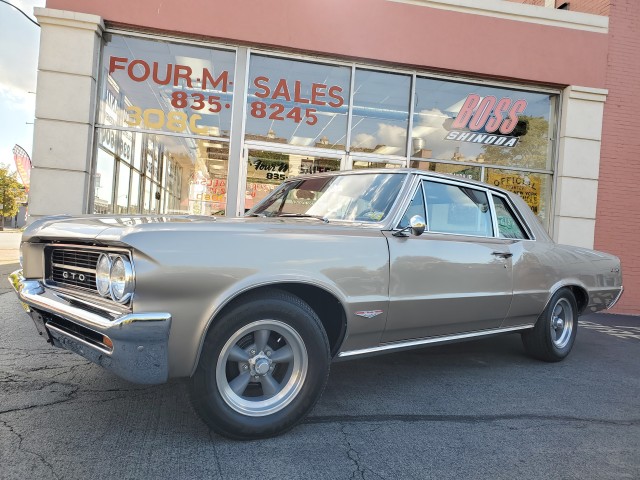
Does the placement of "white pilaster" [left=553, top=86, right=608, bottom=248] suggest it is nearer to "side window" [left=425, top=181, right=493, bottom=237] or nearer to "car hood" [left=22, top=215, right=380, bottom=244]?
"side window" [left=425, top=181, right=493, bottom=237]

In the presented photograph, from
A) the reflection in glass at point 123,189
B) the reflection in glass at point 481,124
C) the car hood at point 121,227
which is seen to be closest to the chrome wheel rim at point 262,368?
the car hood at point 121,227

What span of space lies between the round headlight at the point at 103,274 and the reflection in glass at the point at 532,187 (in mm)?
8376

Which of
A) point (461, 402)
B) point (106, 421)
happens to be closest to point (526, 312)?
point (461, 402)

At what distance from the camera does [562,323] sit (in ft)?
16.5

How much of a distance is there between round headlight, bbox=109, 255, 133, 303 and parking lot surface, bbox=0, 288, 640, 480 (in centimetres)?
82

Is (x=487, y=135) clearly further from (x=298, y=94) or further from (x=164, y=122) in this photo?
(x=164, y=122)

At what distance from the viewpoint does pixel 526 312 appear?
14.6 feet

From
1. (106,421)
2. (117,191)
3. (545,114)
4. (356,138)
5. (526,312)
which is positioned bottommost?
(106,421)

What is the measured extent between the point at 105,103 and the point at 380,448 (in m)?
7.58

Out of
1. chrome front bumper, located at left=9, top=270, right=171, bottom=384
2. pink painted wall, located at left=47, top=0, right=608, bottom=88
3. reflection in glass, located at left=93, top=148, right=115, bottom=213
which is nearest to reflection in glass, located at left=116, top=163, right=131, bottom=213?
reflection in glass, located at left=93, top=148, right=115, bottom=213

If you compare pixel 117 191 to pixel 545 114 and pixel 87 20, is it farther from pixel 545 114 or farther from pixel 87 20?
pixel 545 114

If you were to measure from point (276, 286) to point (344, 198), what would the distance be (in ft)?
3.76

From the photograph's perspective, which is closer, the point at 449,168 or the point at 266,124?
the point at 266,124

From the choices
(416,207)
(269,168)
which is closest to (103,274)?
(416,207)
